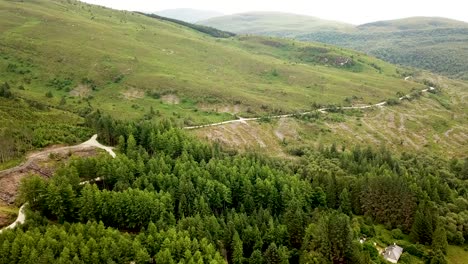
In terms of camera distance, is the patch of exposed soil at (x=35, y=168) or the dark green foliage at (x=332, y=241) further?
the patch of exposed soil at (x=35, y=168)

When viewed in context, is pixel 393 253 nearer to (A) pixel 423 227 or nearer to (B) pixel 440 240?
(B) pixel 440 240

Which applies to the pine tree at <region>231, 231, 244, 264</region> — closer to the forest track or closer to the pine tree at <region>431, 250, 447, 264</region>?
the pine tree at <region>431, 250, 447, 264</region>

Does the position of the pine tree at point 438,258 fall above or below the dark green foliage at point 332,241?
below

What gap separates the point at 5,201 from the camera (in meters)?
102

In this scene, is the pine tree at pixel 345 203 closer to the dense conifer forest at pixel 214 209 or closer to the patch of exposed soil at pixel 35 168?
the dense conifer forest at pixel 214 209

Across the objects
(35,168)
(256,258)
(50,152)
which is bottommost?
(256,258)

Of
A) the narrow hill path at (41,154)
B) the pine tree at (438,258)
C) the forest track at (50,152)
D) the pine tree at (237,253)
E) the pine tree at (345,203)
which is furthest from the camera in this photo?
the pine tree at (345,203)

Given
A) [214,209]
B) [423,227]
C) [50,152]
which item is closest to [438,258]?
[423,227]

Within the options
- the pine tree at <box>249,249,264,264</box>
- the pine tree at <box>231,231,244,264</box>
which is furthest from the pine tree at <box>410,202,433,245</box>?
the pine tree at <box>231,231,244,264</box>

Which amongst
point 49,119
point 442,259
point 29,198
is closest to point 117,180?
point 29,198

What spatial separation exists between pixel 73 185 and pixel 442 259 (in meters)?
93.4

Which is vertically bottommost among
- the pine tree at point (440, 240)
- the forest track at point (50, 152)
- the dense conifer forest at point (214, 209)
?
the pine tree at point (440, 240)

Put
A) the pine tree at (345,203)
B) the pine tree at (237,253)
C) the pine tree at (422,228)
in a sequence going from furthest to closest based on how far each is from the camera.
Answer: the pine tree at (345,203) → the pine tree at (422,228) → the pine tree at (237,253)

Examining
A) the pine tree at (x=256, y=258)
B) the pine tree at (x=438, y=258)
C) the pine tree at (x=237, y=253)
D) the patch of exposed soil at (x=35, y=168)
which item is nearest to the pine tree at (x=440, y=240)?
the pine tree at (x=438, y=258)
